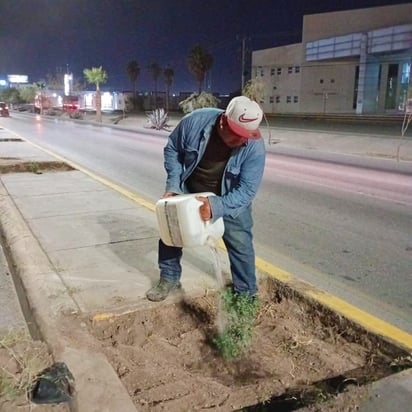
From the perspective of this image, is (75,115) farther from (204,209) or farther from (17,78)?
(17,78)

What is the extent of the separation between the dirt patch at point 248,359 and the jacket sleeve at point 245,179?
905 millimetres

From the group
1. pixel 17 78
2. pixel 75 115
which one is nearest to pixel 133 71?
pixel 75 115

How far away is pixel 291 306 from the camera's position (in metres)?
3.71

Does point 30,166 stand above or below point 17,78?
below

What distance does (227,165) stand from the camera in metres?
3.20

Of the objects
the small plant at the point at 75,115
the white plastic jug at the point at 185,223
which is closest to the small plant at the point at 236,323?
the white plastic jug at the point at 185,223

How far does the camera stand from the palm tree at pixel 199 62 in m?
61.9

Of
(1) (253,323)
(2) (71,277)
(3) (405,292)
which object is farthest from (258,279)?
(2) (71,277)

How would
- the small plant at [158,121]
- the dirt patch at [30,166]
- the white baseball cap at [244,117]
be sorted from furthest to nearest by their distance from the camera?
1. the small plant at [158,121]
2. the dirt patch at [30,166]
3. the white baseball cap at [244,117]

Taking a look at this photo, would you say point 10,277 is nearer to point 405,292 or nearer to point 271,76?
point 405,292

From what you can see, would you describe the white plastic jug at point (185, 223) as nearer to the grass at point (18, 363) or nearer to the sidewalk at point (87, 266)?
the sidewalk at point (87, 266)

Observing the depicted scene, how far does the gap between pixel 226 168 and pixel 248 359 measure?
124cm

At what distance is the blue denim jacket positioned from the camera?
10.2 ft

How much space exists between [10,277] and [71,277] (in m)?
0.82
